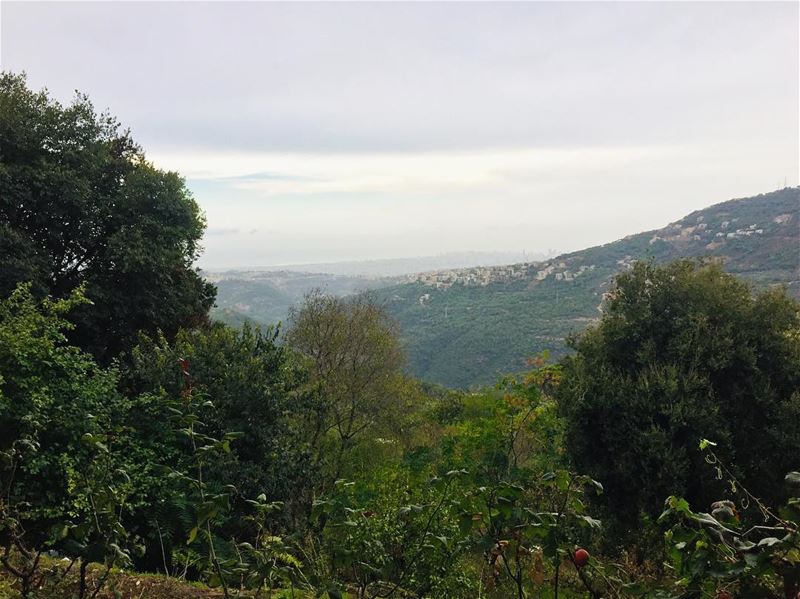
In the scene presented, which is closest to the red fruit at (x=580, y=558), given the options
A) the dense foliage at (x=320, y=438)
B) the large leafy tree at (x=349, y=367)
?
the dense foliage at (x=320, y=438)

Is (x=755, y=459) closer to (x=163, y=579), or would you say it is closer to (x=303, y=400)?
(x=303, y=400)

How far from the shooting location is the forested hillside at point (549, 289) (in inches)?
1797

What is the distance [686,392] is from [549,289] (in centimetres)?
5917

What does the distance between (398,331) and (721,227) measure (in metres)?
64.1

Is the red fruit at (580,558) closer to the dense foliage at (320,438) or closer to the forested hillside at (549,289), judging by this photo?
the dense foliage at (320,438)

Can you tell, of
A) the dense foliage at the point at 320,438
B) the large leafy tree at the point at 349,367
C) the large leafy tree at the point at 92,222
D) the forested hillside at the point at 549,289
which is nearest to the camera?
the dense foliage at the point at 320,438

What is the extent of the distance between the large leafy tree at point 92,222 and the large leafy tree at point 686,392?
953 centimetres

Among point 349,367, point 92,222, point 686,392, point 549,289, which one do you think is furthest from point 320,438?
point 549,289

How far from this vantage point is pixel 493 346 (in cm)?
4859

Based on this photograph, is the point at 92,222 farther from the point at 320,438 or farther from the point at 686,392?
the point at 686,392

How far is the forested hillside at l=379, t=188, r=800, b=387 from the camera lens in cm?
4566

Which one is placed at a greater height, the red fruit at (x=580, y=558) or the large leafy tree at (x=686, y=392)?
the red fruit at (x=580, y=558)

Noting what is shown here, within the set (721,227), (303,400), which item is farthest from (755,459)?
(721,227)

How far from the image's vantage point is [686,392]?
7895 millimetres
